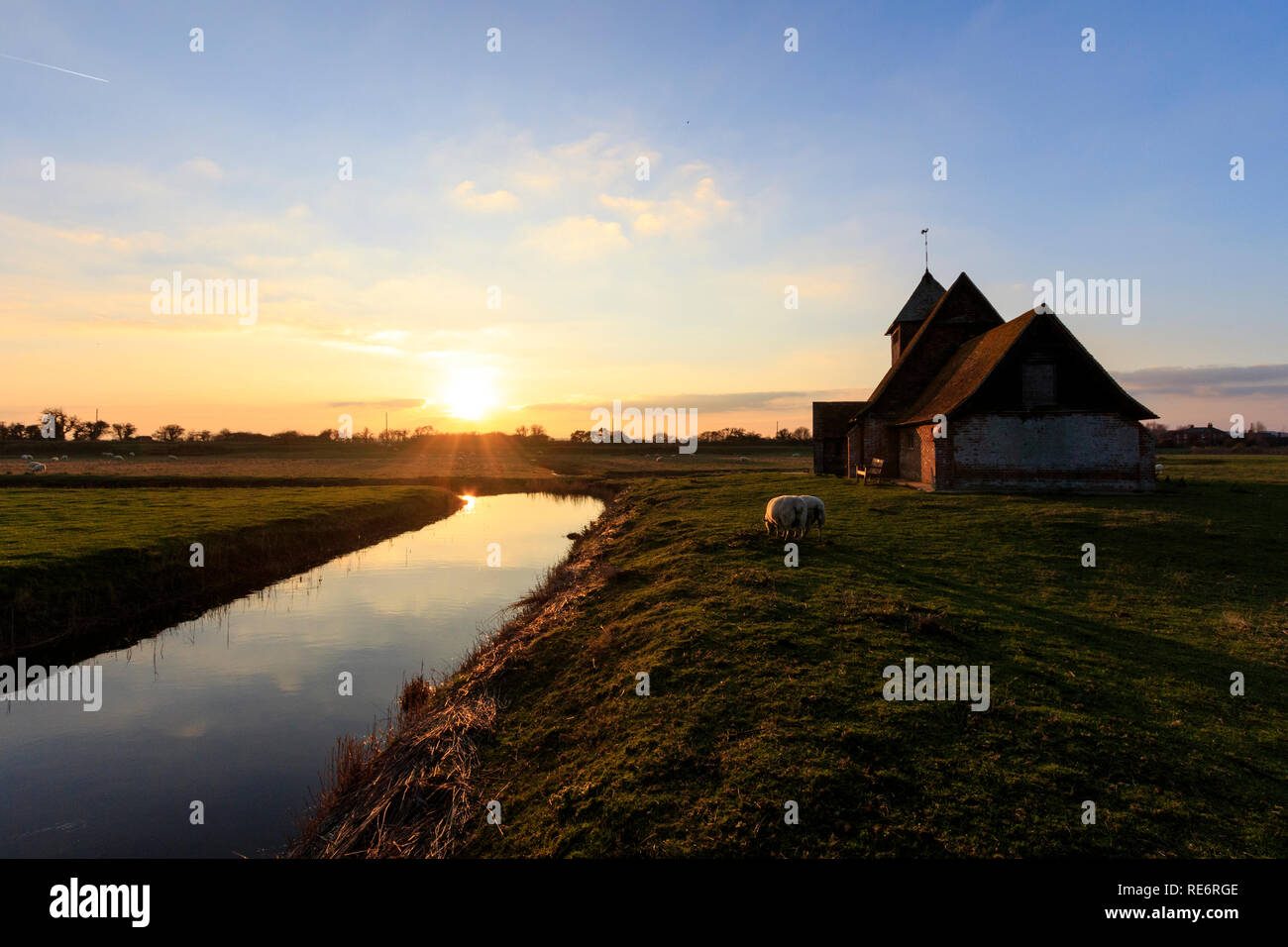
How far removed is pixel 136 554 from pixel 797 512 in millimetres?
22882

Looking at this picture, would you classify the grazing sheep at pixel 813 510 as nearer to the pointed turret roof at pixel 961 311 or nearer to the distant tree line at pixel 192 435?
the pointed turret roof at pixel 961 311

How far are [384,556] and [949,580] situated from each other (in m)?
25.9

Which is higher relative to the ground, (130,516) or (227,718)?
(130,516)

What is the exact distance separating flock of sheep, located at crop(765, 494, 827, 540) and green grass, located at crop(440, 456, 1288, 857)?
6.00 ft

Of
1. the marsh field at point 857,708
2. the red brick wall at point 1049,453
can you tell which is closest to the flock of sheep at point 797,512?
the marsh field at point 857,708

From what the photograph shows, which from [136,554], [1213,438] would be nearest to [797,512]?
[136,554]

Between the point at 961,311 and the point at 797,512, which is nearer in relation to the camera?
the point at 797,512

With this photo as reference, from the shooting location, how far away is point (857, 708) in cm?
766

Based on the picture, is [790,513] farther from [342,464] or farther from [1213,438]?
[1213,438]

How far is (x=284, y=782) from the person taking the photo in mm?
9695

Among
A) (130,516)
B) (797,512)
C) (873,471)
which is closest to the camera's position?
(797,512)

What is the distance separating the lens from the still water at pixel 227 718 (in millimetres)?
8500

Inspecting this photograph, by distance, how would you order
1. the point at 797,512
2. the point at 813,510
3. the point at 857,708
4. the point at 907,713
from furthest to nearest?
the point at 813,510 → the point at 797,512 → the point at 857,708 → the point at 907,713
